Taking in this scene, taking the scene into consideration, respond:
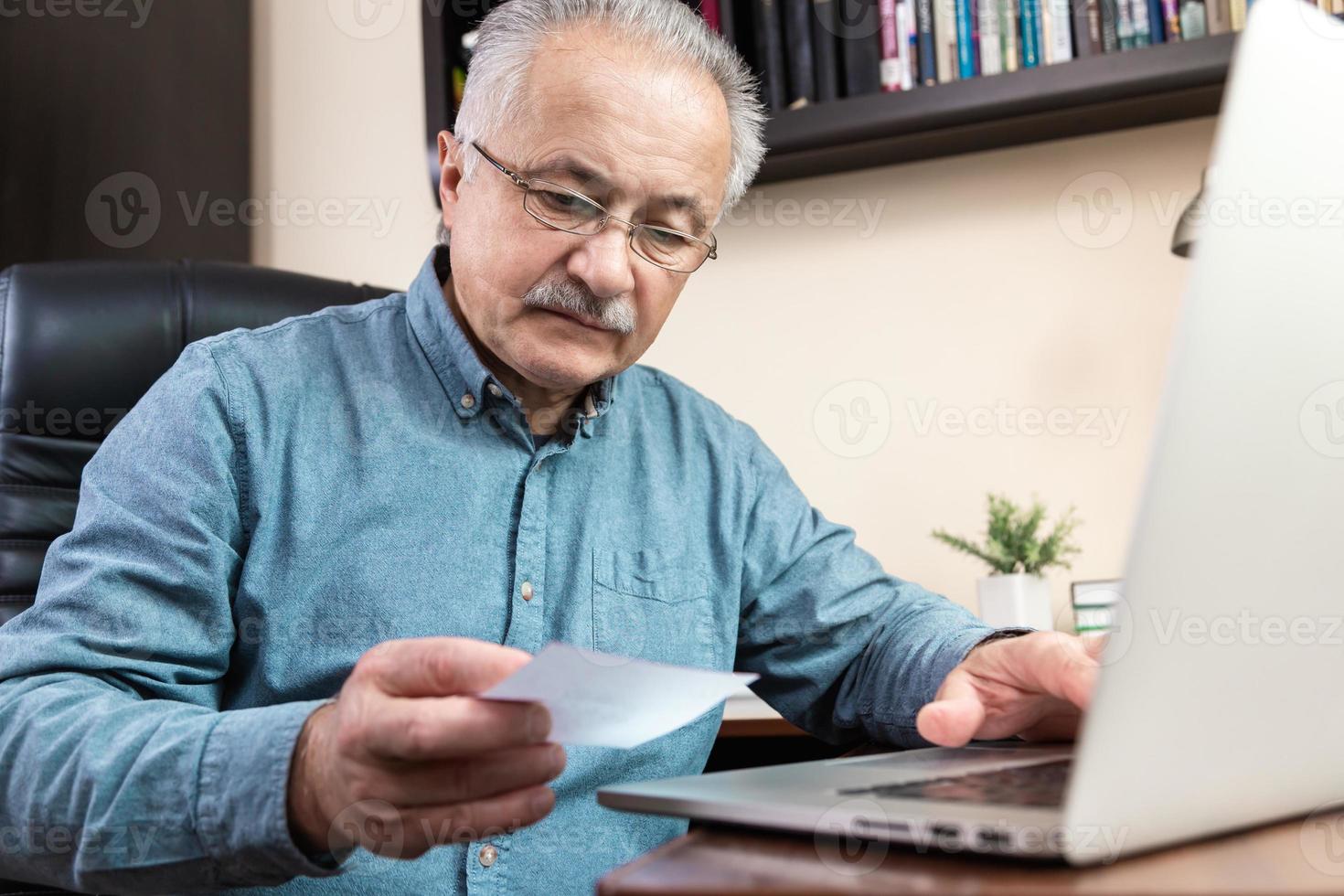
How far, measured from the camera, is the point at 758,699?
3.82 ft

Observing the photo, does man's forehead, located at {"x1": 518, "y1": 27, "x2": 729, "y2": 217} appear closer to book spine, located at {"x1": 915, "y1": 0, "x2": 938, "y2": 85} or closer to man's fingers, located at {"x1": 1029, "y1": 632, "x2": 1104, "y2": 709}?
man's fingers, located at {"x1": 1029, "y1": 632, "x2": 1104, "y2": 709}

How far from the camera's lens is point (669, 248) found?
1095mm

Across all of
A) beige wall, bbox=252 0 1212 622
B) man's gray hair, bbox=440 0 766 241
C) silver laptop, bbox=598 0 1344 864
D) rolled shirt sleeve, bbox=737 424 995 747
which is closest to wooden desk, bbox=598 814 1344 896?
silver laptop, bbox=598 0 1344 864

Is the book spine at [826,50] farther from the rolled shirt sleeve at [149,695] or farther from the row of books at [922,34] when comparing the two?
the rolled shirt sleeve at [149,695]

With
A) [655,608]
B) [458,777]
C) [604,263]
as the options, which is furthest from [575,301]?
[458,777]

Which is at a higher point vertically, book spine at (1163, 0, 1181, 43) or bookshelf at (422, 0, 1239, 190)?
book spine at (1163, 0, 1181, 43)

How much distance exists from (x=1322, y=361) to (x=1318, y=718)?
0.51 feet

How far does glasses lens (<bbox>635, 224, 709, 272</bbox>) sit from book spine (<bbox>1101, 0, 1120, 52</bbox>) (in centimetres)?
78

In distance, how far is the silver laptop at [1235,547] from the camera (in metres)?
0.37

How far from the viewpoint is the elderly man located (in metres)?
0.71

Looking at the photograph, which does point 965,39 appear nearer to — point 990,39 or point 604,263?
point 990,39

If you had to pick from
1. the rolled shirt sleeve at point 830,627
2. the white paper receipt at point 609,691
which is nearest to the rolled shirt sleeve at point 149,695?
the white paper receipt at point 609,691

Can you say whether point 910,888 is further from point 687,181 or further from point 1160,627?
point 687,181

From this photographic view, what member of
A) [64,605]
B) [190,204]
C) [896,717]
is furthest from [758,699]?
[190,204]
